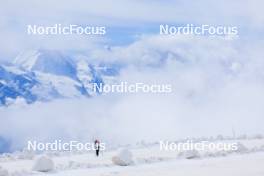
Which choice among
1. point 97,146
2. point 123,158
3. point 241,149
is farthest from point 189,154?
point 97,146

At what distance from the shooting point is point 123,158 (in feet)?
46.1

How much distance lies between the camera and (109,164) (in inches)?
557

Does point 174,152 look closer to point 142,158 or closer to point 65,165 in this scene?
point 142,158

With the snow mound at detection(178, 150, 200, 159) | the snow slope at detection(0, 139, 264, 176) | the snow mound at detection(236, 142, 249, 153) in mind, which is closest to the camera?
the snow slope at detection(0, 139, 264, 176)
